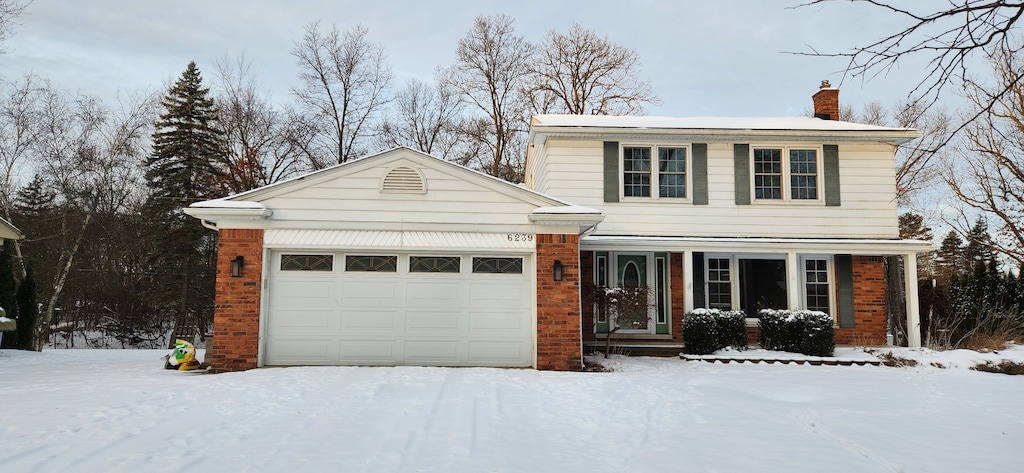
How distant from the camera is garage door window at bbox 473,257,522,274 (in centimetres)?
1062

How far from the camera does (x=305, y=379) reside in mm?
8719

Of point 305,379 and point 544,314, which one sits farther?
point 544,314

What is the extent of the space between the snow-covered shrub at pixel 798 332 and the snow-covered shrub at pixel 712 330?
0.55m

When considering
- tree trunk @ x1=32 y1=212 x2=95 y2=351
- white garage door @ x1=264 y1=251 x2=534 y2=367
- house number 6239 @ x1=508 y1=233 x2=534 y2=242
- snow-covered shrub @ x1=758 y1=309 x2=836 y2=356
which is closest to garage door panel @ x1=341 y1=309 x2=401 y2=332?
white garage door @ x1=264 y1=251 x2=534 y2=367

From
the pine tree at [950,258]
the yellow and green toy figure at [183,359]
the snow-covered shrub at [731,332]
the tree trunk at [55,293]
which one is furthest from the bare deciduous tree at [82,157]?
the pine tree at [950,258]

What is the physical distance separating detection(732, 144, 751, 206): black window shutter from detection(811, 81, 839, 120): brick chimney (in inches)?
139

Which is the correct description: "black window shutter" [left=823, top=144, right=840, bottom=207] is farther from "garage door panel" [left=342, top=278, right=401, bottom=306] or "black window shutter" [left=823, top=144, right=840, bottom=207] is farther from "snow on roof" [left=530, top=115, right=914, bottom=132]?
"garage door panel" [left=342, top=278, right=401, bottom=306]

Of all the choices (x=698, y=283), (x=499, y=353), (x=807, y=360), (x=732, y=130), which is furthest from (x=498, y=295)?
(x=732, y=130)

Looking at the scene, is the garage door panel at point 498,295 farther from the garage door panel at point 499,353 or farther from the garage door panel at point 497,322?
the garage door panel at point 499,353

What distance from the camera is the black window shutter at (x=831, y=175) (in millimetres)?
13891

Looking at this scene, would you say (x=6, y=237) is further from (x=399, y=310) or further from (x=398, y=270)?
(x=399, y=310)

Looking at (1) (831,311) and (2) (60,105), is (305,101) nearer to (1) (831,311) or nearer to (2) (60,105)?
(2) (60,105)

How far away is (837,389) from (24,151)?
2337cm

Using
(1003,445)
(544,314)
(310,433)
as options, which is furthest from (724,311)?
(310,433)
